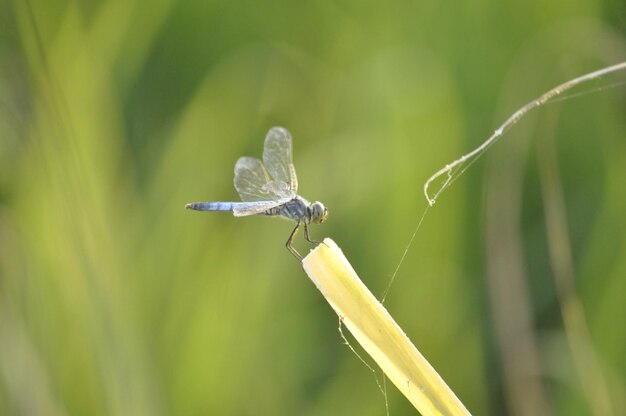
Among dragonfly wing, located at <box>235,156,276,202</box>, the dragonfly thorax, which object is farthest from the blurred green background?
the dragonfly thorax

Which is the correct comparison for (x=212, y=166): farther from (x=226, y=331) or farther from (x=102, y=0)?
(x=102, y=0)

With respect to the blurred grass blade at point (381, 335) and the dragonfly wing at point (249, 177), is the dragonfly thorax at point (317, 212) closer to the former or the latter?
the dragonfly wing at point (249, 177)

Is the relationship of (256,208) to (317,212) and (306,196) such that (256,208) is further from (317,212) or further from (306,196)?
(306,196)

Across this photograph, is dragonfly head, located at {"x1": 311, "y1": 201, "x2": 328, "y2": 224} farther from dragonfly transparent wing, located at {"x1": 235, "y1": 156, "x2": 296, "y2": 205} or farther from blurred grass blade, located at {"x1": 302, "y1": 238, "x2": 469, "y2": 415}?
blurred grass blade, located at {"x1": 302, "y1": 238, "x2": 469, "y2": 415}

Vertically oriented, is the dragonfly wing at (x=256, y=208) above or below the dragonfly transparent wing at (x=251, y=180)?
below

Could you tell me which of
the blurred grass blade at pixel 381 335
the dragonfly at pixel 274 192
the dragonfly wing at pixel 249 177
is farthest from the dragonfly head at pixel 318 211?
the blurred grass blade at pixel 381 335

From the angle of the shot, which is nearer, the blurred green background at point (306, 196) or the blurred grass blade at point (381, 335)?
the blurred grass blade at point (381, 335)

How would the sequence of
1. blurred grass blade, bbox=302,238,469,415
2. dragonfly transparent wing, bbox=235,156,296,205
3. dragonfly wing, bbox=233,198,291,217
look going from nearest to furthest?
blurred grass blade, bbox=302,238,469,415, dragonfly wing, bbox=233,198,291,217, dragonfly transparent wing, bbox=235,156,296,205

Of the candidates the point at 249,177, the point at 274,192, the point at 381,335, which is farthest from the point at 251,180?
the point at 381,335
